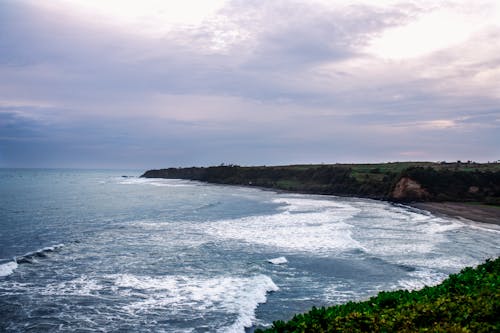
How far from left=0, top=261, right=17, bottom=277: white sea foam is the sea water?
0.05 m

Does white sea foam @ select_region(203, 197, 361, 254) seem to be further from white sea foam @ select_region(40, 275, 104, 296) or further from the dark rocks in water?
the dark rocks in water

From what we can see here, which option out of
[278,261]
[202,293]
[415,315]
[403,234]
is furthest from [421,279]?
[403,234]

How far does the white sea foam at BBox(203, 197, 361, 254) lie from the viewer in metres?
28.4

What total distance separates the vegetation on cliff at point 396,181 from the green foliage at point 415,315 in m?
60.2

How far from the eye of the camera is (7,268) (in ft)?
65.1

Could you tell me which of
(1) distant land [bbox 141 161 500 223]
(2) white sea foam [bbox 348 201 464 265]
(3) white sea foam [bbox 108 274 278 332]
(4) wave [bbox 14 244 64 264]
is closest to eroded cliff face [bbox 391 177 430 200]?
(1) distant land [bbox 141 161 500 223]

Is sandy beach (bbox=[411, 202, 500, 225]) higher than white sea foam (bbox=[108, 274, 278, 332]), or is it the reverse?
sandy beach (bbox=[411, 202, 500, 225])

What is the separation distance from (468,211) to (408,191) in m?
18.6

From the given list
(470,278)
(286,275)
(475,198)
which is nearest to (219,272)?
(286,275)

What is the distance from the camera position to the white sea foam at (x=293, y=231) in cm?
2841

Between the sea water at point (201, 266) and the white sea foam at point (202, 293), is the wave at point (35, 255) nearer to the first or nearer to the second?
the sea water at point (201, 266)

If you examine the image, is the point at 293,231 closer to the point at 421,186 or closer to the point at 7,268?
the point at 7,268

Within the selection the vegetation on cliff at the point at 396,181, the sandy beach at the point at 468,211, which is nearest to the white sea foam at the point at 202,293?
the sandy beach at the point at 468,211

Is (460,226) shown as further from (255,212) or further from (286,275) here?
(286,275)
